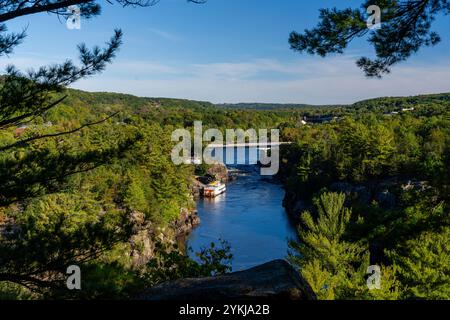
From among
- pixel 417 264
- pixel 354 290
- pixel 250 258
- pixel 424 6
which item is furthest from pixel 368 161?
pixel 424 6

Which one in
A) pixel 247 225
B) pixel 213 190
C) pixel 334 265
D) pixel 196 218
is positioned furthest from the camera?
pixel 213 190

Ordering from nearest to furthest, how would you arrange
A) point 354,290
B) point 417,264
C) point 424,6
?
point 424,6, point 354,290, point 417,264

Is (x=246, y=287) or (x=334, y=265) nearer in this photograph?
(x=246, y=287)

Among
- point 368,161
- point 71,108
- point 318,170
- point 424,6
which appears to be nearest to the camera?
point 424,6

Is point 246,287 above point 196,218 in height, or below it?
above

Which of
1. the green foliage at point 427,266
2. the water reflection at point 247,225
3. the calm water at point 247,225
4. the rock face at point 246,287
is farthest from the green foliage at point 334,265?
the rock face at point 246,287

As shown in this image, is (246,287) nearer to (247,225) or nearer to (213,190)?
(247,225)

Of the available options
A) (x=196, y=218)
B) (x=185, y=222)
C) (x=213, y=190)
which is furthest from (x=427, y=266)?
(x=213, y=190)

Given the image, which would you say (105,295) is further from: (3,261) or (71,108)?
(71,108)
